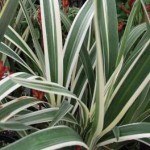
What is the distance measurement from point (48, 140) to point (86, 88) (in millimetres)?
446

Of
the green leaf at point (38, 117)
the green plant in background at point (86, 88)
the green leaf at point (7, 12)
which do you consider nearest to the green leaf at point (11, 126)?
the green plant in background at point (86, 88)

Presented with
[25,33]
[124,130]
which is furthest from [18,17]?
[124,130]

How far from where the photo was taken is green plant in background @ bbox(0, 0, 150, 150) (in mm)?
830

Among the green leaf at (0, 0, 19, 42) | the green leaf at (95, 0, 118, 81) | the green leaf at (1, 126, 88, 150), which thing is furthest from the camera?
the green leaf at (95, 0, 118, 81)

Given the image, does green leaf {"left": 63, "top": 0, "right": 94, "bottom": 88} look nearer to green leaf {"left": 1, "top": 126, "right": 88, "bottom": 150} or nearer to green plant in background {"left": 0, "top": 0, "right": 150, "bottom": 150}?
green plant in background {"left": 0, "top": 0, "right": 150, "bottom": 150}

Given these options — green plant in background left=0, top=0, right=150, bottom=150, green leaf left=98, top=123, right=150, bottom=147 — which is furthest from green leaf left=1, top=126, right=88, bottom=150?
green leaf left=98, top=123, right=150, bottom=147

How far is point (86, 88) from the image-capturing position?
47.6 inches

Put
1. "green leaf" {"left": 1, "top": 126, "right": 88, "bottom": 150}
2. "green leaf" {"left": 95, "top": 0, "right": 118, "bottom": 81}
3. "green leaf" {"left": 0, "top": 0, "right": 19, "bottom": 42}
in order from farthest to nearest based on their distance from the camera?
"green leaf" {"left": 95, "top": 0, "right": 118, "bottom": 81} → "green leaf" {"left": 0, "top": 0, "right": 19, "bottom": 42} → "green leaf" {"left": 1, "top": 126, "right": 88, "bottom": 150}

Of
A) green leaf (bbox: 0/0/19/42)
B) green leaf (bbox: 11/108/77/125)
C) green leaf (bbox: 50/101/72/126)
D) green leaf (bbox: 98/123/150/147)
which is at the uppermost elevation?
green leaf (bbox: 0/0/19/42)

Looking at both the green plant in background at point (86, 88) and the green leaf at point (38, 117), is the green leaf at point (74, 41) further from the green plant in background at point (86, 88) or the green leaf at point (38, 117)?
the green leaf at point (38, 117)

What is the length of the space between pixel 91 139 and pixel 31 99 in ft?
0.59

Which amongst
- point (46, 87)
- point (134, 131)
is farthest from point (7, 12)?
point (134, 131)

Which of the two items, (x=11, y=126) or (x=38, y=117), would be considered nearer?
(x=11, y=126)

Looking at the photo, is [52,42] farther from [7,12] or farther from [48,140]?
[48,140]
